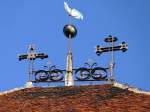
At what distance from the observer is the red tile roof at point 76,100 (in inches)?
983

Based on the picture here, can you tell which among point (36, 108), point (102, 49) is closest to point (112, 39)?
point (102, 49)

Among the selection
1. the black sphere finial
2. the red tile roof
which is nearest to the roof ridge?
the red tile roof

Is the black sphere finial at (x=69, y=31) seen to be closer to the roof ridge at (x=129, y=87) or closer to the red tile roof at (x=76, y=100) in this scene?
the red tile roof at (x=76, y=100)

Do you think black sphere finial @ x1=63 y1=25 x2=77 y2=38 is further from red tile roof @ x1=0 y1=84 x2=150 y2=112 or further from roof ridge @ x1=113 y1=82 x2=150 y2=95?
roof ridge @ x1=113 y1=82 x2=150 y2=95

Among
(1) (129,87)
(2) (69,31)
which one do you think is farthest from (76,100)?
(2) (69,31)

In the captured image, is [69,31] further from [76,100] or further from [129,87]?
[76,100]

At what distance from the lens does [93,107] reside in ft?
82.4

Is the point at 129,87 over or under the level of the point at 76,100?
over

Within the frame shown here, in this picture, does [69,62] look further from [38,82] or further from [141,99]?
[141,99]

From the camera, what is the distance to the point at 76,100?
1032 inches

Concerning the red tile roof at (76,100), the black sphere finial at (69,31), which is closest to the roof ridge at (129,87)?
the red tile roof at (76,100)

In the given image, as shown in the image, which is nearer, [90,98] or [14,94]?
[90,98]

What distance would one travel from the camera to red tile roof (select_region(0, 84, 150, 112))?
81.9ft

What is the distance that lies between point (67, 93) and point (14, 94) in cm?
228
